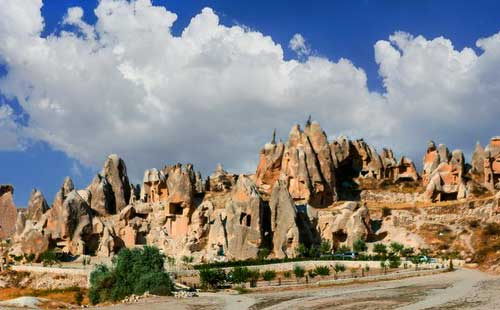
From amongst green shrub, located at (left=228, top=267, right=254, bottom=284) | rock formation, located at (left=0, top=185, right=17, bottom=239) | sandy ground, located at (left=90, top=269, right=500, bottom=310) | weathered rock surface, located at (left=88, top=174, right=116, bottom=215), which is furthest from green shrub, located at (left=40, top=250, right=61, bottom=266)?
rock formation, located at (left=0, top=185, right=17, bottom=239)

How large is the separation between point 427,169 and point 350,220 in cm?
1851

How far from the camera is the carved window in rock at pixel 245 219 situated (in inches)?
2227

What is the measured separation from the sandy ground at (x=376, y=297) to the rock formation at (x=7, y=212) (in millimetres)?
54134

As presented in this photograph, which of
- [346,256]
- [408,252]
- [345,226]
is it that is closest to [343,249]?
[345,226]

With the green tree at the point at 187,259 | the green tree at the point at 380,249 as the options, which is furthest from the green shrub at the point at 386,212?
the green tree at the point at 187,259

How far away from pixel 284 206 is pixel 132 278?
21.1 m

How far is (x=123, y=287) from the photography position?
38.8 m

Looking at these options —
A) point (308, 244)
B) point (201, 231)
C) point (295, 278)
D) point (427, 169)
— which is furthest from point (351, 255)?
point (427, 169)

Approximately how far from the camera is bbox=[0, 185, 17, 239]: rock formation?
82.9 m

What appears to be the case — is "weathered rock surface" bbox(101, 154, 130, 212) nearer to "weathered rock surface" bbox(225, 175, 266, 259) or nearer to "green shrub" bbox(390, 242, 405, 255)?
"weathered rock surface" bbox(225, 175, 266, 259)

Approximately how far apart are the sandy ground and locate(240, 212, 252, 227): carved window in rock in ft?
58.4

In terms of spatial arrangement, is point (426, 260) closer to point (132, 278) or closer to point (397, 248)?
point (397, 248)

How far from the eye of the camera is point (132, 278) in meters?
39.2

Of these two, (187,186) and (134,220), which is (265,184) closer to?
(187,186)
